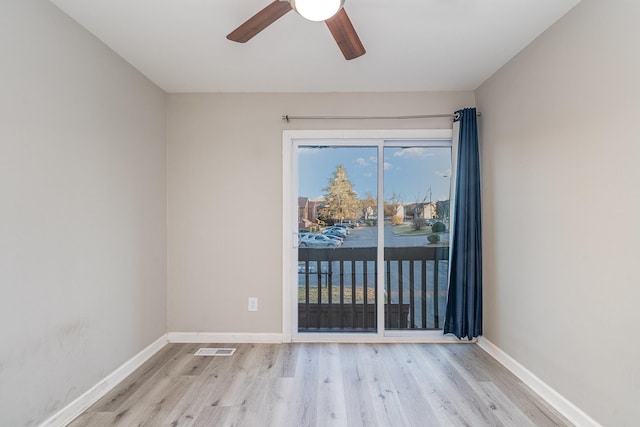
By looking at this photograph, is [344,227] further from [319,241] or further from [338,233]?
[319,241]

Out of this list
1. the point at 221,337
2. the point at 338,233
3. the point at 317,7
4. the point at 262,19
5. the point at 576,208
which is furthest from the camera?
the point at 338,233

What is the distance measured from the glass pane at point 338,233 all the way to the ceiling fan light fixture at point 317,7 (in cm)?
178

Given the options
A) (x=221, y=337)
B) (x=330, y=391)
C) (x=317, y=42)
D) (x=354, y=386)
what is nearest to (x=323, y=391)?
(x=330, y=391)

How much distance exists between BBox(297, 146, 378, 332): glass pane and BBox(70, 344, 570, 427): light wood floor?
0.40 metres

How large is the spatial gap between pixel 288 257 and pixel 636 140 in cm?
255

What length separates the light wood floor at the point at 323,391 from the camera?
1953 millimetres

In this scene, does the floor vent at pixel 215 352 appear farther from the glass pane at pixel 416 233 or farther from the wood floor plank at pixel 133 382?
the glass pane at pixel 416 233

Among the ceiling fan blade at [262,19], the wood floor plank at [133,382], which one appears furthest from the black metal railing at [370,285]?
the ceiling fan blade at [262,19]

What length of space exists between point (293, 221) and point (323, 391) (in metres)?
1.54

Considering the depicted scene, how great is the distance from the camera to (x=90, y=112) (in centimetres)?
212

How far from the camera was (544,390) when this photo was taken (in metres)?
2.15

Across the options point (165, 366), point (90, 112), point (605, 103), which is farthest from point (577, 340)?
point (90, 112)

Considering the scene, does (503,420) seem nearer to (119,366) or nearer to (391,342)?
(391,342)

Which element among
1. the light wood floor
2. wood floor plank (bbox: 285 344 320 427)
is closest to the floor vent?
the light wood floor
